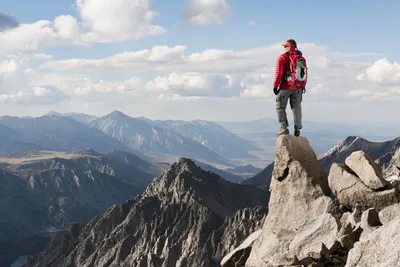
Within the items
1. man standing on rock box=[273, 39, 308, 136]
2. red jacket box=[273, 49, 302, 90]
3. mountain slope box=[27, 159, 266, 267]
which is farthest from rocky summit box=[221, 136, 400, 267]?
mountain slope box=[27, 159, 266, 267]

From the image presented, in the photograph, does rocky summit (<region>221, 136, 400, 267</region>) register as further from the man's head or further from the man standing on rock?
the man's head

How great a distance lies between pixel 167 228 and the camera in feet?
529

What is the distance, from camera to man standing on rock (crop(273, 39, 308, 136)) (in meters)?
20.5

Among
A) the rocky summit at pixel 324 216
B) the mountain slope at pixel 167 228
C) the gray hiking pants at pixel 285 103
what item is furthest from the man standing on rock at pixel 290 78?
the mountain slope at pixel 167 228

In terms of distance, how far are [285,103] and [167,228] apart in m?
144

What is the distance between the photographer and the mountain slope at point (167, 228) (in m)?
142

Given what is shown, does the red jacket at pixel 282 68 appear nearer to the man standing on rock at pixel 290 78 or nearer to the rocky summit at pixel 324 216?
the man standing on rock at pixel 290 78

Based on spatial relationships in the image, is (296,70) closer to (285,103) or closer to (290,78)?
(290,78)

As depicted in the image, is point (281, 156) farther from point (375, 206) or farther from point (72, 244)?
point (72, 244)

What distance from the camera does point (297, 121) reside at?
21922 millimetres

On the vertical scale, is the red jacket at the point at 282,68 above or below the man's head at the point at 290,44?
→ below

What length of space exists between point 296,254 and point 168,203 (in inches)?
6180

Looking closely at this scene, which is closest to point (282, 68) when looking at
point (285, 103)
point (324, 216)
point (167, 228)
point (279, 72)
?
point (279, 72)

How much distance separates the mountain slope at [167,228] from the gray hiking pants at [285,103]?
11174 cm
